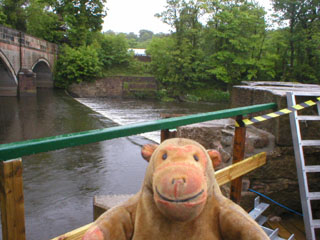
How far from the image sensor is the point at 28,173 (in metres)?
6.38

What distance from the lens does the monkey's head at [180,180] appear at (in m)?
1.00

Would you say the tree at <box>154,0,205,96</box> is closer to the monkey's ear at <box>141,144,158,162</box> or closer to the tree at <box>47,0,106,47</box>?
the tree at <box>47,0,106,47</box>

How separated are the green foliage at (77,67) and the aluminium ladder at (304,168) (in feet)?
81.7

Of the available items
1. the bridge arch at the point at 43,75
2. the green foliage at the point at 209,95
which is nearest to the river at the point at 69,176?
the green foliage at the point at 209,95

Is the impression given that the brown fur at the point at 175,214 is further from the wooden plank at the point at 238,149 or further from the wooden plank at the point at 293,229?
the wooden plank at the point at 293,229

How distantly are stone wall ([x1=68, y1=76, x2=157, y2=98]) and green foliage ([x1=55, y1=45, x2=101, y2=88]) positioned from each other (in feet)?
2.27

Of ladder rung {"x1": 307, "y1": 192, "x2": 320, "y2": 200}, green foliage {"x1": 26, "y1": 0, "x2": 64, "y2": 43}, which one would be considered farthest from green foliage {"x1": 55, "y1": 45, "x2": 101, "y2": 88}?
ladder rung {"x1": 307, "y1": 192, "x2": 320, "y2": 200}

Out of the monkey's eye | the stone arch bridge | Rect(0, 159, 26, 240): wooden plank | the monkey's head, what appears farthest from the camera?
the stone arch bridge

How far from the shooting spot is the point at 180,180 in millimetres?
1016

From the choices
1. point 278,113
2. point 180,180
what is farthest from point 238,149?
point 180,180

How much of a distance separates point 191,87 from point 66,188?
2388 cm

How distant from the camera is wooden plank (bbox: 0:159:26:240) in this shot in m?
1.25

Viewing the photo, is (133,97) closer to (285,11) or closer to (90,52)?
(90,52)

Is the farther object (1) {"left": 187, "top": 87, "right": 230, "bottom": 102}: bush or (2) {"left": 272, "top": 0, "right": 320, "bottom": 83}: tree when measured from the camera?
(1) {"left": 187, "top": 87, "right": 230, "bottom": 102}: bush
